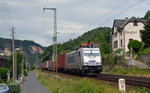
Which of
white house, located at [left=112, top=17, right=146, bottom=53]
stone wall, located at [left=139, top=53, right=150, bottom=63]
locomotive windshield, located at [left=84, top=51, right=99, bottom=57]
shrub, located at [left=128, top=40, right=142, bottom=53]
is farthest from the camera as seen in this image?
white house, located at [left=112, top=17, right=146, bottom=53]

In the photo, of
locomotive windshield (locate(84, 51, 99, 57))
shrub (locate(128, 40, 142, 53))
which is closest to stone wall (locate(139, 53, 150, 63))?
shrub (locate(128, 40, 142, 53))

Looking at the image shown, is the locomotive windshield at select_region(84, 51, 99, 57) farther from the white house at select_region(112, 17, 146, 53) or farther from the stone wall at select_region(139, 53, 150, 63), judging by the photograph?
the white house at select_region(112, 17, 146, 53)

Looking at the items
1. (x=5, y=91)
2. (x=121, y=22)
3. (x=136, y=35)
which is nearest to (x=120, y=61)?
(x=136, y=35)

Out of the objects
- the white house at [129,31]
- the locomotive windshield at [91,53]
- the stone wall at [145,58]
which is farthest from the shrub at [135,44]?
the locomotive windshield at [91,53]

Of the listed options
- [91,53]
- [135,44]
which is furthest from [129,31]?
[91,53]

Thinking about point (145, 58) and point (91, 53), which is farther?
point (145, 58)

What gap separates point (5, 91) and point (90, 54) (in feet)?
50.2

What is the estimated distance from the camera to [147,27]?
57.8m

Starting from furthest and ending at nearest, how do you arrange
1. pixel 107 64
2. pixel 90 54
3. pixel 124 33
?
pixel 124 33 < pixel 107 64 < pixel 90 54

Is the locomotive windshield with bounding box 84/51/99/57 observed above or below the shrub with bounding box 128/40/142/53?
below

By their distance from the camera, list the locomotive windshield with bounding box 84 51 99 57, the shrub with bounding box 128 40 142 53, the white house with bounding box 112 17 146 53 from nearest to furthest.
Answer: the locomotive windshield with bounding box 84 51 99 57, the shrub with bounding box 128 40 142 53, the white house with bounding box 112 17 146 53

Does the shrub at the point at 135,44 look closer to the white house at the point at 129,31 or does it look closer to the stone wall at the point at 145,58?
the white house at the point at 129,31

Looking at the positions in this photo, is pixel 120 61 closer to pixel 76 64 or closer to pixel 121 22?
pixel 121 22

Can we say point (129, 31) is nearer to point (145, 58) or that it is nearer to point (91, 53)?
point (145, 58)
